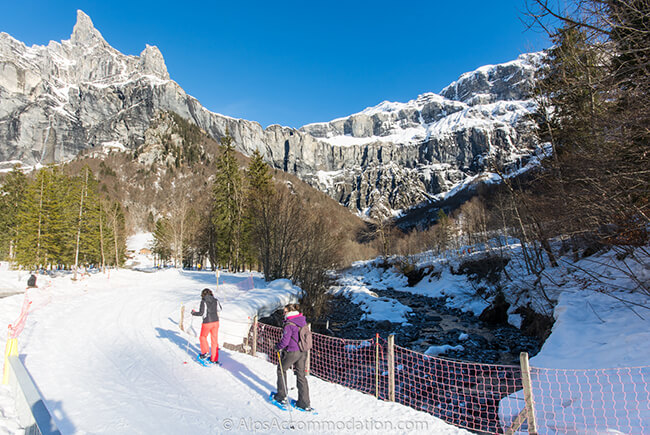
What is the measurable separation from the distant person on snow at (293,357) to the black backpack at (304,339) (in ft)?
0.12

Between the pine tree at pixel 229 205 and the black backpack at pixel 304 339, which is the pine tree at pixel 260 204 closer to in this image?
the pine tree at pixel 229 205

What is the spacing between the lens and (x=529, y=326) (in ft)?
47.6

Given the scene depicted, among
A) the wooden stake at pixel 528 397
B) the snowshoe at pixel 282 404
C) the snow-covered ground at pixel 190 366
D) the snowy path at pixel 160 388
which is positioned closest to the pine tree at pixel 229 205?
the snow-covered ground at pixel 190 366

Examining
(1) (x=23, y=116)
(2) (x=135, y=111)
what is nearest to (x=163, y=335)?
(2) (x=135, y=111)

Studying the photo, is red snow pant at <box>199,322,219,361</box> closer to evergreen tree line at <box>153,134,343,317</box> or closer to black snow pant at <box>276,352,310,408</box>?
black snow pant at <box>276,352,310,408</box>

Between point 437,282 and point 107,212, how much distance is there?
4315 cm

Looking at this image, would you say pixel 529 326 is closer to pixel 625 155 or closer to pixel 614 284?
pixel 614 284

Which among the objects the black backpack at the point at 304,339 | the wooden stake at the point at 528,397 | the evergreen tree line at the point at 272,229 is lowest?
the wooden stake at the point at 528,397

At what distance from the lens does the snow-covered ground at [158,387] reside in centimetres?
475

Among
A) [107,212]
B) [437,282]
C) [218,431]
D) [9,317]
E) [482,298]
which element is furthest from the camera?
[107,212]

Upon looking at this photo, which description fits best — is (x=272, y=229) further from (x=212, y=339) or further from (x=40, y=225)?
(x=40, y=225)

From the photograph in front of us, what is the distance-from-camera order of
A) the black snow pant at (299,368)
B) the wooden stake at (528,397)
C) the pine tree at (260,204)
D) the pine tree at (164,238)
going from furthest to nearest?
the pine tree at (164,238) < the pine tree at (260,204) < the black snow pant at (299,368) < the wooden stake at (528,397)

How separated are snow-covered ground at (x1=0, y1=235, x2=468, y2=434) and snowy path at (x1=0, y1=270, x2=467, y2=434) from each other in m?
0.02

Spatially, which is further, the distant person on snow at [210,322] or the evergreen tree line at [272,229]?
the evergreen tree line at [272,229]
